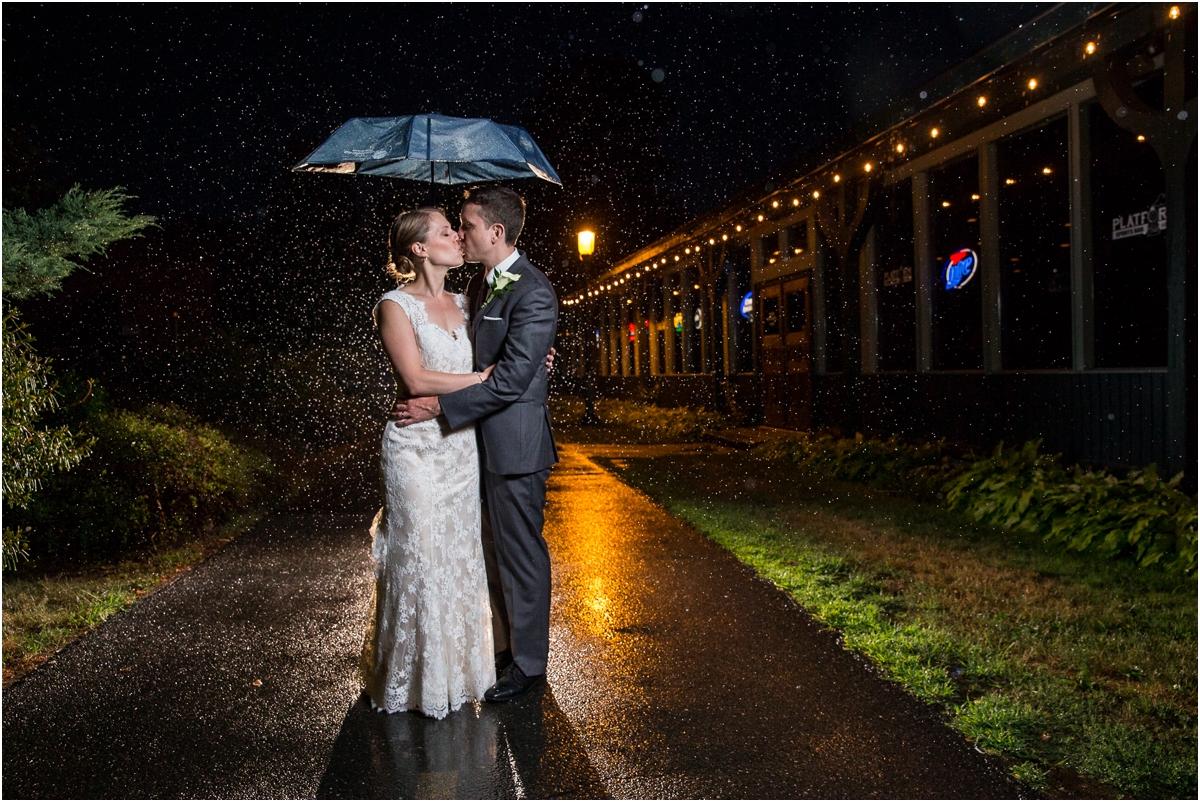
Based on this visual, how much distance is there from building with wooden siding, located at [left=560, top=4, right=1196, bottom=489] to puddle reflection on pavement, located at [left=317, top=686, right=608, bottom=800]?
619cm

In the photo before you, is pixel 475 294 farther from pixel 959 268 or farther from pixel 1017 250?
pixel 959 268

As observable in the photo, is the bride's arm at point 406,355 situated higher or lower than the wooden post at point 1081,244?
lower

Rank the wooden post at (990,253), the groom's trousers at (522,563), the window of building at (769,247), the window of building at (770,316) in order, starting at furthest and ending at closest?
the window of building at (769,247)
the window of building at (770,316)
the wooden post at (990,253)
the groom's trousers at (522,563)

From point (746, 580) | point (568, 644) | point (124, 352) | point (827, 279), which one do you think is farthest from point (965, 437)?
point (124, 352)

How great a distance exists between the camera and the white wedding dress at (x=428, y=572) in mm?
4297

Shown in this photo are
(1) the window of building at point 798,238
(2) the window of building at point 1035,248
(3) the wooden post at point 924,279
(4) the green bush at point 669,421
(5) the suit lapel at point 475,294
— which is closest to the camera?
(5) the suit lapel at point 475,294

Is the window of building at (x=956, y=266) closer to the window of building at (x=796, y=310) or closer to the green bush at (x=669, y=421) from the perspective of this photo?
the window of building at (x=796, y=310)

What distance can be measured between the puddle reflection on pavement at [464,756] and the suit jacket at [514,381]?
3.60 ft

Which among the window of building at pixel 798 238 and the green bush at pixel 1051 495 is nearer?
the green bush at pixel 1051 495

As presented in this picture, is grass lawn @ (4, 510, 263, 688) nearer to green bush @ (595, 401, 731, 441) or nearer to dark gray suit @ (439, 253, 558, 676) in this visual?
dark gray suit @ (439, 253, 558, 676)

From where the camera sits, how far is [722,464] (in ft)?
48.7

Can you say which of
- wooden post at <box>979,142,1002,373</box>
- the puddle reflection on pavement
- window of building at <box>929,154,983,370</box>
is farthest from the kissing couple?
window of building at <box>929,154,983,370</box>

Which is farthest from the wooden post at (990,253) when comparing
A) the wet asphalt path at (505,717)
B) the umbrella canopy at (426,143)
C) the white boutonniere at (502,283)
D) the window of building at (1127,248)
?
the white boutonniere at (502,283)

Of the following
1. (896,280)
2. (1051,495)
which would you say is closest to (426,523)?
(1051,495)
